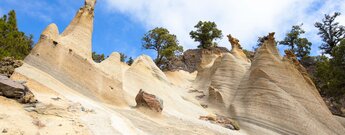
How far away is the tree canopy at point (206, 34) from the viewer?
→ 53375 millimetres

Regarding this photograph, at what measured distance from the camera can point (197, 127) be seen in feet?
46.4

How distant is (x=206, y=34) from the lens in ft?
176

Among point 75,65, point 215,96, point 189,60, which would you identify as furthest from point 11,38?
point 189,60

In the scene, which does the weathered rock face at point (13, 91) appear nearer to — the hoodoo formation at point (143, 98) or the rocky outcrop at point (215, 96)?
the hoodoo formation at point (143, 98)

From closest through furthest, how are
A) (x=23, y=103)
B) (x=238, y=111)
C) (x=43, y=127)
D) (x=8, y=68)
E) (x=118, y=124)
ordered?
(x=43, y=127)
(x=23, y=103)
(x=118, y=124)
(x=8, y=68)
(x=238, y=111)

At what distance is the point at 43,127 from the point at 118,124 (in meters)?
2.19

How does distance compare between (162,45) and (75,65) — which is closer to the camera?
(75,65)

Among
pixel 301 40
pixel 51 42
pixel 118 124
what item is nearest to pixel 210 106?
pixel 51 42

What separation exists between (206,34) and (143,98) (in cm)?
4049

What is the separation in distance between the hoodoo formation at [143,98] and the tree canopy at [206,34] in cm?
2887

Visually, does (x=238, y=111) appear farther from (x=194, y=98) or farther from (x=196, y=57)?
(x=196, y=57)

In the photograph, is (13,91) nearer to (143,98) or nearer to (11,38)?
(143,98)

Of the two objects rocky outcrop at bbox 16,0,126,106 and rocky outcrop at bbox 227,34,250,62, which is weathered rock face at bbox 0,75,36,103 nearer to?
rocky outcrop at bbox 16,0,126,106

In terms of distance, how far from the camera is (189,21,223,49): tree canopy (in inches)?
2101
